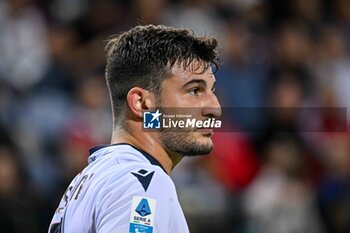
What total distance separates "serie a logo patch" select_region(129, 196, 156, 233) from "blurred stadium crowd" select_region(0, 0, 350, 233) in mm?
4513

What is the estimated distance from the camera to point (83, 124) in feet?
29.4

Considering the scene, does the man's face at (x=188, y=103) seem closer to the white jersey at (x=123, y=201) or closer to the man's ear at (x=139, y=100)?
the man's ear at (x=139, y=100)

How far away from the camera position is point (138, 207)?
3.36 m

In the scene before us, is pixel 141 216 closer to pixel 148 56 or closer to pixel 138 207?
pixel 138 207

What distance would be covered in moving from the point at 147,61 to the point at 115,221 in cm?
86

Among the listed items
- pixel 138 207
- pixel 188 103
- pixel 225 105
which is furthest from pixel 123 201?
pixel 225 105

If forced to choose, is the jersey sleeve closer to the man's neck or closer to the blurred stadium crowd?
the man's neck

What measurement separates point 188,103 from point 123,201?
0.71 metres

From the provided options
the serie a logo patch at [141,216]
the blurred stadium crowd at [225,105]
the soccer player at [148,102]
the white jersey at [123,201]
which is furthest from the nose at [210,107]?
the blurred stadium crowd at [225,105]

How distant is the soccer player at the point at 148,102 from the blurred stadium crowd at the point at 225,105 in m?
4.03

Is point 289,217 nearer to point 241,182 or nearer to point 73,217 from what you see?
point 241,182

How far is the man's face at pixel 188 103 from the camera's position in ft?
12.8

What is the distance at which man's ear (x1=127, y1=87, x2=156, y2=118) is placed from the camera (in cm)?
388

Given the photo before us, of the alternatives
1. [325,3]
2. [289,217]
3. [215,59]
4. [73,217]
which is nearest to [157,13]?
[325,3]
